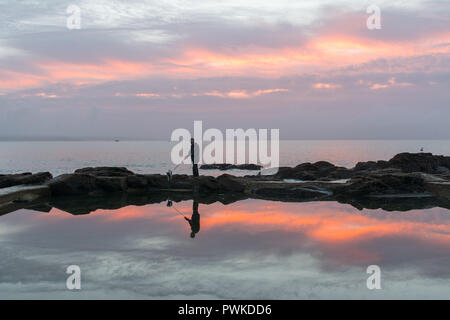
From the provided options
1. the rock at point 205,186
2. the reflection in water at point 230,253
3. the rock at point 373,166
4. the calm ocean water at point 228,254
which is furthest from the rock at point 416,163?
the rock at point 205,186

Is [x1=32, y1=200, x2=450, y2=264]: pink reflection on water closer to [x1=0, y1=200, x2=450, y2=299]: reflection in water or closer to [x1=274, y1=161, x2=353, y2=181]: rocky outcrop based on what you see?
[x1=0, y1=200, x2=450, y2=299]: reflection in water

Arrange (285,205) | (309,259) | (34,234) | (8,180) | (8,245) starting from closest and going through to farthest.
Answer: (309,259), (8,245), (34,234), (285,205), (8,180)

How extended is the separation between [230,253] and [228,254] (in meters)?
0.09

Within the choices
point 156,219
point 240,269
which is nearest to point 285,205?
point 156,219

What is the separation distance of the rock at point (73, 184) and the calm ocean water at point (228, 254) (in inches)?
140

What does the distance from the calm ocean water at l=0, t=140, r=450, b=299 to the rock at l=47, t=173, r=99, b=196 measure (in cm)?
357

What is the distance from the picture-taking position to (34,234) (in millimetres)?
9867

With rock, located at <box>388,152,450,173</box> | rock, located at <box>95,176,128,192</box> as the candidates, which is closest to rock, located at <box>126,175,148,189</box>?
rock, located at <box>95,176,128,192</box>

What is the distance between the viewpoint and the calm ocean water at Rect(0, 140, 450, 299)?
6.21 meters

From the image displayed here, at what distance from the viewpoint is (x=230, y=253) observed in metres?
8.20

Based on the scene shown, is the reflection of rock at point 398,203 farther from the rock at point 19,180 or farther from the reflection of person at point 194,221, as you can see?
the rock at point 19,180

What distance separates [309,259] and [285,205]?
22.3ft

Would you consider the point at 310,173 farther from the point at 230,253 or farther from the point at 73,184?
the point at 230,253
